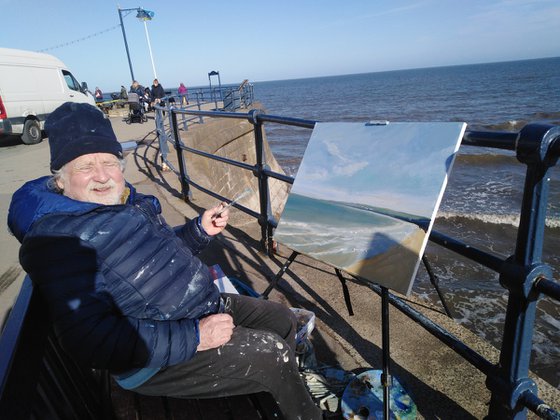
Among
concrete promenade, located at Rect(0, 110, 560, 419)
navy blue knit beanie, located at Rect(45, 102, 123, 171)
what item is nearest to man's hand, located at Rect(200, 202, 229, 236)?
navy blue knit beanie, located at Rect(45, 102, 123, 171)

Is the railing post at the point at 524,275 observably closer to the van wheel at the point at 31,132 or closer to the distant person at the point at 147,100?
the van wheel at the point at 31,132

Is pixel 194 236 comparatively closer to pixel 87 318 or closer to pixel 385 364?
pixel 87 318

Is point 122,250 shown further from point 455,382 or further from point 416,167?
point 455,382

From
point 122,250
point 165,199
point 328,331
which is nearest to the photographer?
point 122,250

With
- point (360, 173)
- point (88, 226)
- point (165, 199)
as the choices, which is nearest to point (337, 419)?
point (360, 173)

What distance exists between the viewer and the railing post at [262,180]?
3.21 m

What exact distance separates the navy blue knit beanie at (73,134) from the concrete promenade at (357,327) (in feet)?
5.28

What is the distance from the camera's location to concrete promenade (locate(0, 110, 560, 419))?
1.87 metres

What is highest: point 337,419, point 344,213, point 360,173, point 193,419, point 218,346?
point 360,173

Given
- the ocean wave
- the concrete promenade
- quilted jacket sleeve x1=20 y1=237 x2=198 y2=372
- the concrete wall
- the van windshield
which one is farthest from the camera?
the van windshield

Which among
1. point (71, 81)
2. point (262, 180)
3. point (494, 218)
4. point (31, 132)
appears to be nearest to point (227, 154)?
point (31, 132)

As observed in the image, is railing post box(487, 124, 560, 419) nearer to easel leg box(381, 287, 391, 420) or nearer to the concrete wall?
easel leg box(381, 287, 391, 420)

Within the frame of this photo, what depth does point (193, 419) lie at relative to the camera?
5.67 ft

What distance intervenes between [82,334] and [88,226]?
Result: 38 centimetres
